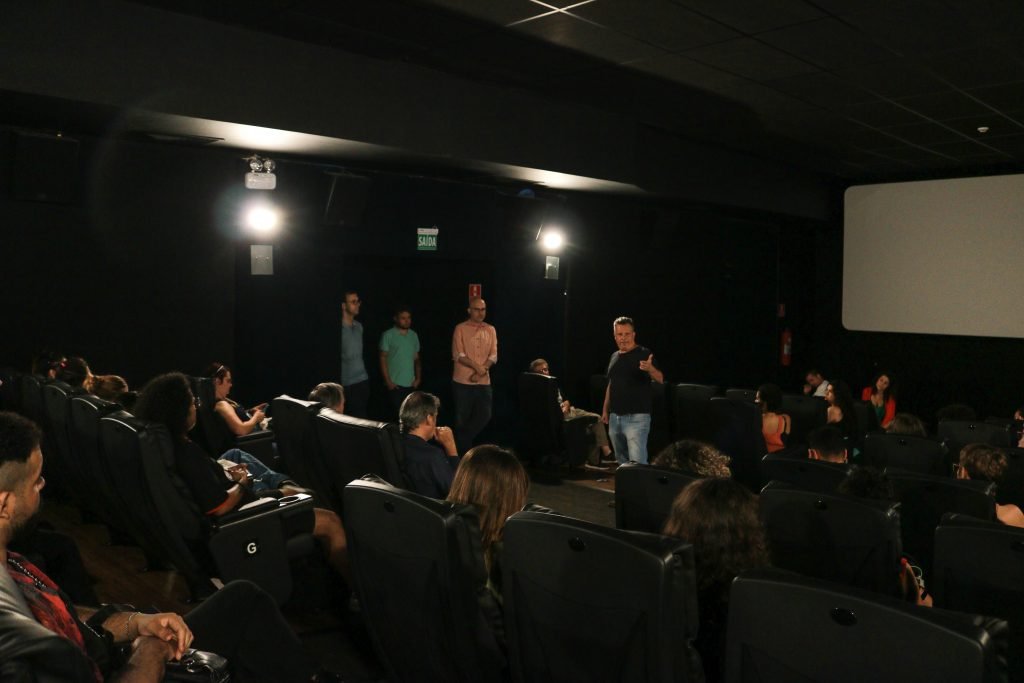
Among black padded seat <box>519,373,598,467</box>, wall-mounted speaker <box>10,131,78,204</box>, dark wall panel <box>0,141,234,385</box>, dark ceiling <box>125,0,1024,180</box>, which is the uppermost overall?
dark ceiling <box>125,0,1024,180</box>

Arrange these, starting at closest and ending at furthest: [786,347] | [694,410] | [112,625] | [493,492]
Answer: [112,625] → [493,492] → [694,410] → [786,347]

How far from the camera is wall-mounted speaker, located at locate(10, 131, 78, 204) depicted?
19.2 feet

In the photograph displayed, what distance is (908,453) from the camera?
4984 mm

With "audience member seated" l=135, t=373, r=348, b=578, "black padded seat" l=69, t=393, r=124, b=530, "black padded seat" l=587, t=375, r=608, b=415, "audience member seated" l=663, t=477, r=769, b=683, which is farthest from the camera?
"black padded seat" l=587, t=375, r=608, b=415

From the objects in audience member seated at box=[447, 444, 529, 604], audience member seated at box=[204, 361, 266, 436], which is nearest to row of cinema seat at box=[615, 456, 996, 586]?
audience member seated at box=[447, 444, 529, 604]

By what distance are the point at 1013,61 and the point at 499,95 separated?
378 cm

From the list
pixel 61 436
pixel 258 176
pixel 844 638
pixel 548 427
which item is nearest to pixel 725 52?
pixel 548 427

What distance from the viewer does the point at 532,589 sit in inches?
81.7

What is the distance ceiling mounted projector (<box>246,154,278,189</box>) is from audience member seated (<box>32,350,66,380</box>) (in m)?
1.95

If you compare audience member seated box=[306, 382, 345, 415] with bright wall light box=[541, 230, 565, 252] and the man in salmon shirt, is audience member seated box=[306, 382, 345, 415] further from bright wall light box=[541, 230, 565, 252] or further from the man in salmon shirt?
bright wall light box=[541, 230, 565, 252]

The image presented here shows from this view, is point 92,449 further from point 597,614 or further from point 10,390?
point 597,614

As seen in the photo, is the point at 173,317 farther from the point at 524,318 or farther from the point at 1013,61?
the point at 1013,61

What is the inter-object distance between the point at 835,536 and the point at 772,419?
339 cm

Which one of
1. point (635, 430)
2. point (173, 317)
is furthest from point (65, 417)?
point (635, 430)
